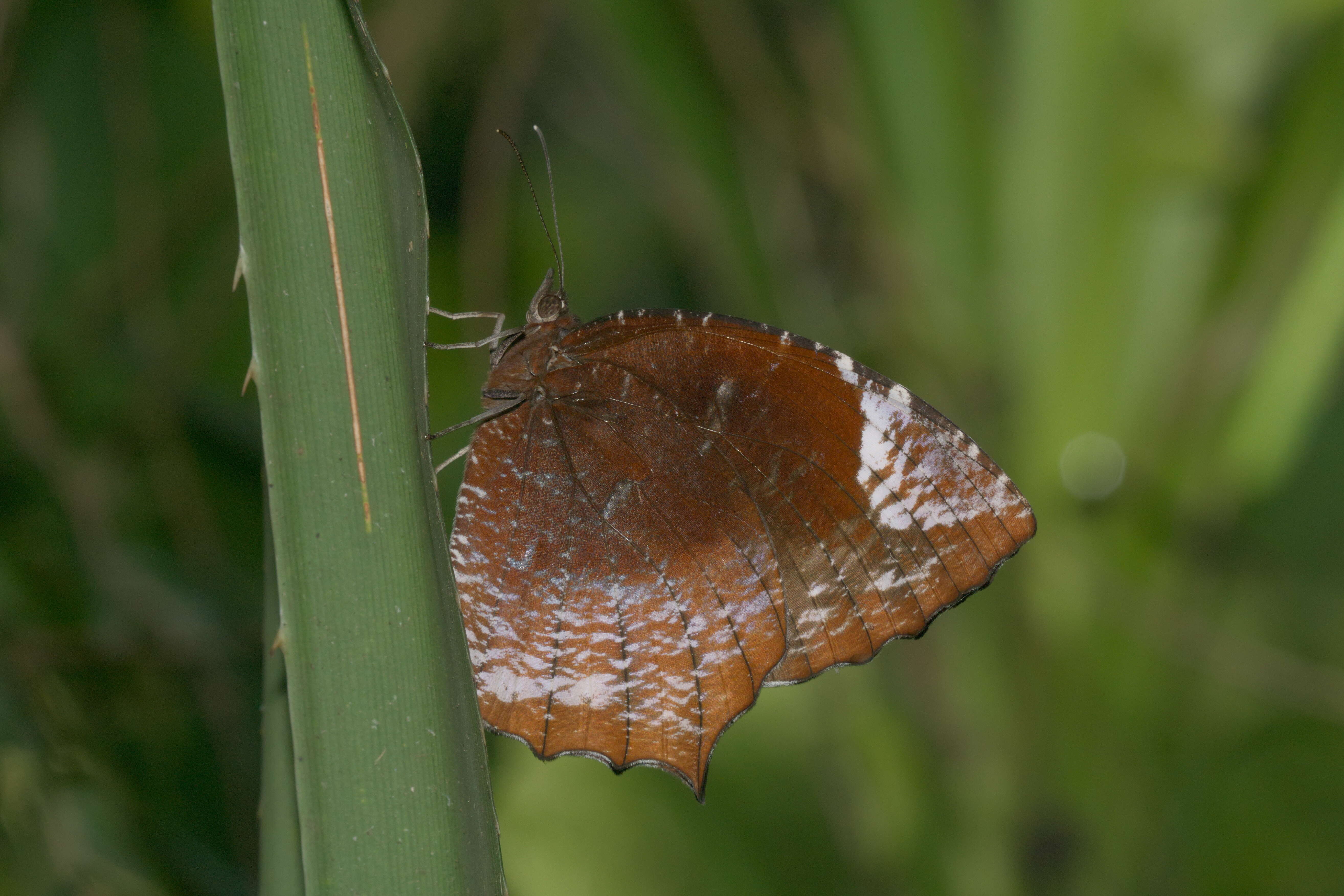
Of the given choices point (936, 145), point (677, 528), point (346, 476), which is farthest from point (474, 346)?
point (936, 145)

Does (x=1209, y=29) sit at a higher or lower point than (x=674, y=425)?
higher

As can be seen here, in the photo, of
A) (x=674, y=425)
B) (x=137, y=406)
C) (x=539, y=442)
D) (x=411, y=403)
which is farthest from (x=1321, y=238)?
(x=137, y=406)

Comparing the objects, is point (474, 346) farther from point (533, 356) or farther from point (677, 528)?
point (677, 528)

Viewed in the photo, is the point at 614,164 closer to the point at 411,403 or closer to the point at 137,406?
the point at 137,406

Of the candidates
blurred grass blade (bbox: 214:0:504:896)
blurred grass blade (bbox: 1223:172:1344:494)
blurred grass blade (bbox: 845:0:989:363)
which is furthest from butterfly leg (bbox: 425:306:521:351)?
blurred grass blade (bbox: 1223:172:1344:494)

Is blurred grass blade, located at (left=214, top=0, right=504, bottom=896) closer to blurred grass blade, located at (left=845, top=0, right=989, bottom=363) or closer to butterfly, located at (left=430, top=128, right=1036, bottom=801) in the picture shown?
butterfly, located at (left=430, top=128, right=1036, bottom=801)

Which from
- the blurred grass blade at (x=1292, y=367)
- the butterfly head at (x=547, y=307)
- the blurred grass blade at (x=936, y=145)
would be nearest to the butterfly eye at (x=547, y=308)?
the butterfly head at (x=547, y=307)
